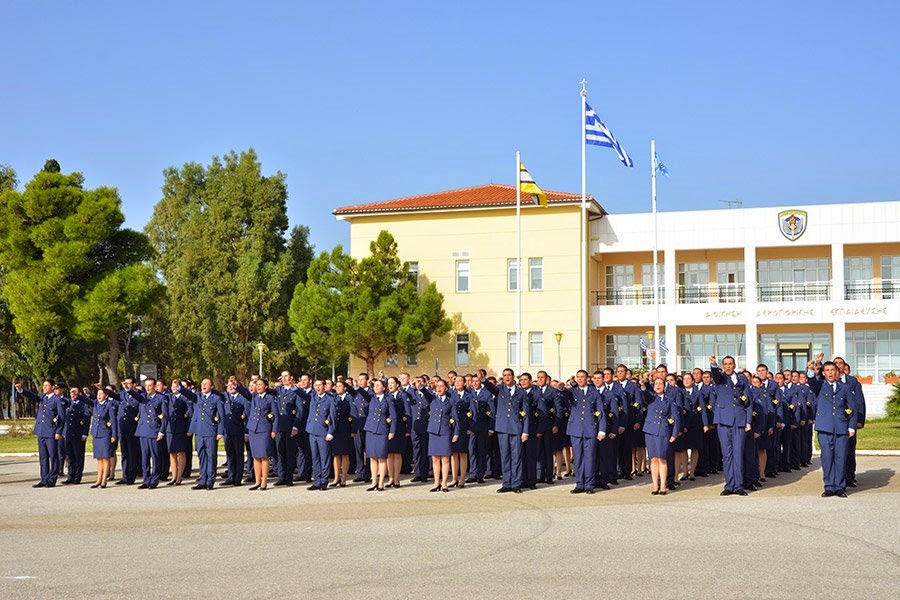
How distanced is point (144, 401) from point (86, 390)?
2.15 m

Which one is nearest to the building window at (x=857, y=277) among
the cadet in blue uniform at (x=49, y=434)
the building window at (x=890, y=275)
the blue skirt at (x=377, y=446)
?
the building window at (x=890, y=275)

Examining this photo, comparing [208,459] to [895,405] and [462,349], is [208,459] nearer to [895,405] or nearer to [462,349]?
[895,405]

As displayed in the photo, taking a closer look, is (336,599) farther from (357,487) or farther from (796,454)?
(796,454)

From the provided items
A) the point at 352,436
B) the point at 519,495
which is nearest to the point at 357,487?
the point at 352,436

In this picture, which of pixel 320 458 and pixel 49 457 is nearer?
pixel 320 458

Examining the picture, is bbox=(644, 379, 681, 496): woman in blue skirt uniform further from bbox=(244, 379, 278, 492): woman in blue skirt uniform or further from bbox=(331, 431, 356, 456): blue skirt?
bbox=(244, 379, 278, 492): woman in blue skirt uniform

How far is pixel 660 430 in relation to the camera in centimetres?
1741

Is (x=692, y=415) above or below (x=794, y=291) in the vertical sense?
below

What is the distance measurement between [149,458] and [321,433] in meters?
3.27

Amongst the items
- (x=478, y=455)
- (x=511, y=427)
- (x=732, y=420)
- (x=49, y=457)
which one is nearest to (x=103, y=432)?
(x=49, y=457)

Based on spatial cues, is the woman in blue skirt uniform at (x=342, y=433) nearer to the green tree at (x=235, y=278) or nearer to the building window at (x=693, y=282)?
the building window at (x=693, y=282)

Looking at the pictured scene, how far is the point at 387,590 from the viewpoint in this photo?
9.21 meters

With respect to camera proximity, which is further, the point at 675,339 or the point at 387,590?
the point at 675,339

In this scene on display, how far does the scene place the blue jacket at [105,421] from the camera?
20.1 meters
